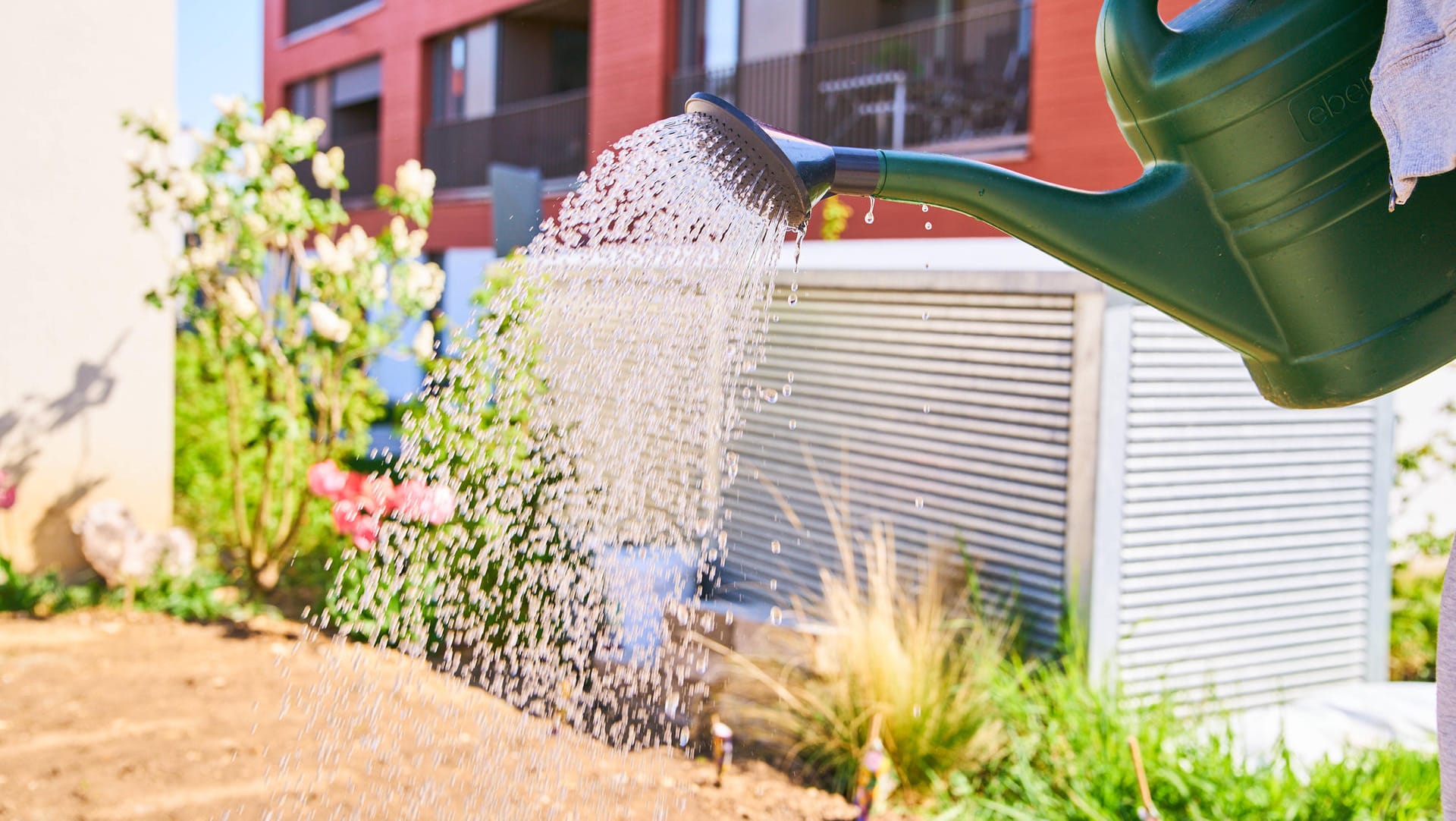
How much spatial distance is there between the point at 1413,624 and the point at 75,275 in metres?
5.71

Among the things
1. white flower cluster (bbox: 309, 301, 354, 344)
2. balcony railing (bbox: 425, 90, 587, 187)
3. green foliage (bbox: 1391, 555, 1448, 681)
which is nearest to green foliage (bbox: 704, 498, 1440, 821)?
green foliage (bbox: 1391, 555, 1448, 681)

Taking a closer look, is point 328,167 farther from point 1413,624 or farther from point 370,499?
point 1413,624

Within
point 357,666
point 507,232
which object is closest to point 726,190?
point 357,666

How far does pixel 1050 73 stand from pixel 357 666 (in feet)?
19.9

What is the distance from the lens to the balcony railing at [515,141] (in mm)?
13836

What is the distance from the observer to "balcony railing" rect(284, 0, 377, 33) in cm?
1838

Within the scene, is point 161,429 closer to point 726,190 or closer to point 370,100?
point 726,190

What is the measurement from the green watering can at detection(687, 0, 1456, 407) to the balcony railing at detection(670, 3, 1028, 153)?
7.73 metres

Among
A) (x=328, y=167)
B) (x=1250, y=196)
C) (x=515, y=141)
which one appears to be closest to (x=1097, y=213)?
(x=1250, y=196)

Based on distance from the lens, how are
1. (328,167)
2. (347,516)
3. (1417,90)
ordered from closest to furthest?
(1417,90)
(347,516)
(328,167)

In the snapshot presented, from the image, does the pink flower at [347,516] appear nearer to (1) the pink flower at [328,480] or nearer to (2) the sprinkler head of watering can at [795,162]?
(1) the pink flower at [328,480]

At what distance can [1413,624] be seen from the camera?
5059mm

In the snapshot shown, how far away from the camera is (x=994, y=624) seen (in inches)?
146

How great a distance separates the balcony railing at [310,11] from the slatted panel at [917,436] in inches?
586
